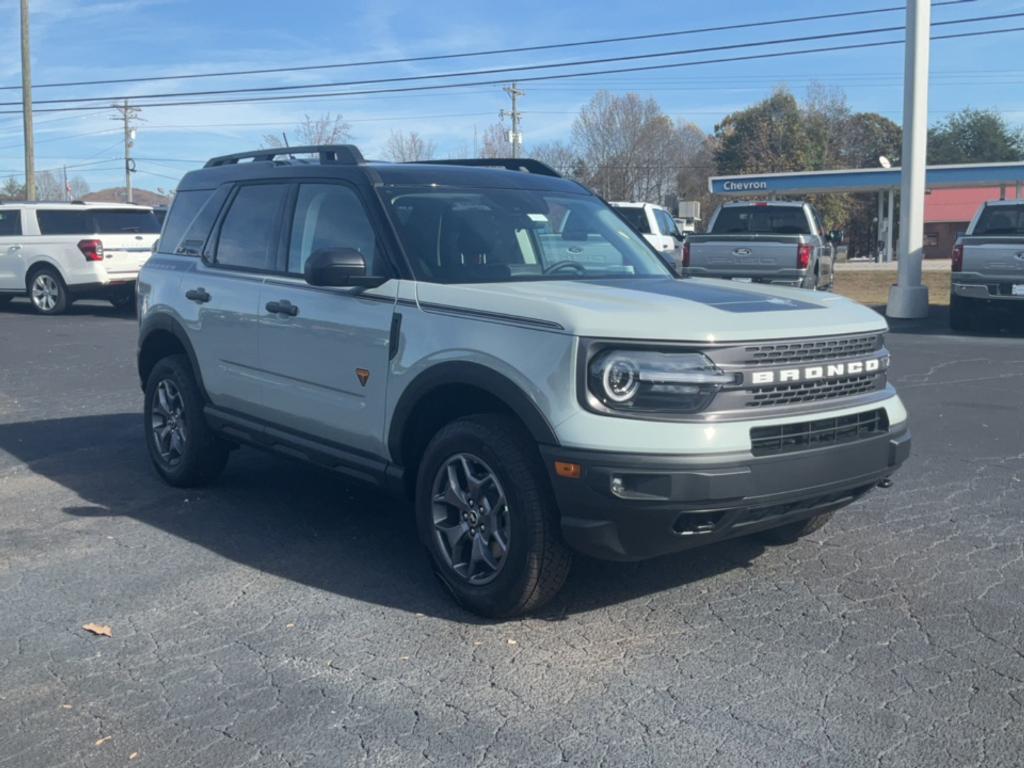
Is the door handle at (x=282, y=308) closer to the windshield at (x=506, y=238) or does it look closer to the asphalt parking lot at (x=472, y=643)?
the windshield at (x=506, y=238)

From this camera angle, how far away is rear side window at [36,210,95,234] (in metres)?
18.8

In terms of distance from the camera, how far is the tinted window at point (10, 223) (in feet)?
62.8

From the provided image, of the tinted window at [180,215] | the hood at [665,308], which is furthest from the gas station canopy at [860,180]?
the hood at [665,308]

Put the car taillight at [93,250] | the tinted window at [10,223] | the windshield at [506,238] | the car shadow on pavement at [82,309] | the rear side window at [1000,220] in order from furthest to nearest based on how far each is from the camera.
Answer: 1. the car shadow on pavement at [82,309]
2. the tinted window at [10,223]
3. the car taillight at [93,250]
4. the rear side window at [1000,220]
5. the windshield at [506,238]

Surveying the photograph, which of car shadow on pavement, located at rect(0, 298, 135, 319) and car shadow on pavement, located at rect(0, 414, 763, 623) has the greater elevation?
car shadow on pavement, located at rect(0, 298, 135, 319)

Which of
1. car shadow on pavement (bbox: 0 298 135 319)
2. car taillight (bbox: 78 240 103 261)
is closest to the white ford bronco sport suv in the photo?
car taillight (bbox: 78 240 103 261)

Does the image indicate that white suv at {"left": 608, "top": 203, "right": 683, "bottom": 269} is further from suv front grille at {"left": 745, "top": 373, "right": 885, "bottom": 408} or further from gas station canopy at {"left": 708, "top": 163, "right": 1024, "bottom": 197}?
gas station canopy at {"left": 708, "top": 163, "right": 1024, "bottom": 197}

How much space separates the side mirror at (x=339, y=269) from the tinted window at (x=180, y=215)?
2.02 m

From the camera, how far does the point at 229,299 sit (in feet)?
20.6

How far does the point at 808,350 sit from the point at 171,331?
→ 4.04 metres

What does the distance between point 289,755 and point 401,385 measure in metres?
1.89

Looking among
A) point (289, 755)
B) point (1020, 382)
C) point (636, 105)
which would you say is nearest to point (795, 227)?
point (1020, 382)

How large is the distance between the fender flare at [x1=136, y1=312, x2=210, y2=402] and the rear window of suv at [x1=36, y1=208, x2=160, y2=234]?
1249cm

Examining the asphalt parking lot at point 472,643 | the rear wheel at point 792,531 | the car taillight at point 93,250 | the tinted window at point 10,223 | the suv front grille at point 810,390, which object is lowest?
the asphalt parking lot at point 472,643
